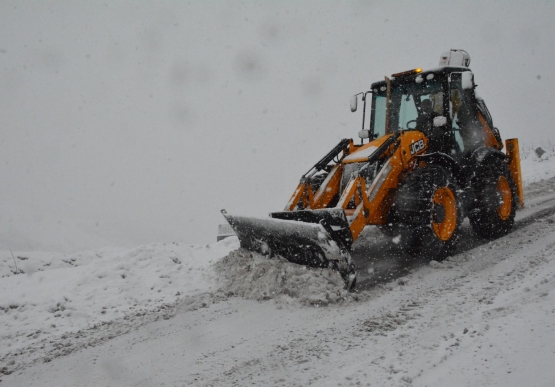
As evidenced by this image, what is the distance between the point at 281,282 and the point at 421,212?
1827 millimetres

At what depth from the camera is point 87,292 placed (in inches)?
196

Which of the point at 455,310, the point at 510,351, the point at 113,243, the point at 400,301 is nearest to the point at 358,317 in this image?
the point at 400,301

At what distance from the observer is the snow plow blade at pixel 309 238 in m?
4.32

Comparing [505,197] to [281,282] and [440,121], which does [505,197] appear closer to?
[440,121]

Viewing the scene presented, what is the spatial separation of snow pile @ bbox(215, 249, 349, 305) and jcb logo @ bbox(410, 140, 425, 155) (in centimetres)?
219

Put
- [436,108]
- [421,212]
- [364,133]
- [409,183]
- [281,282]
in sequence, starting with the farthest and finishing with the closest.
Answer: [364,133], [436,108], [409,183], [421,212], [281,282]

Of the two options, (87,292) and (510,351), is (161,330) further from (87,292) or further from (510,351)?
(510,351)

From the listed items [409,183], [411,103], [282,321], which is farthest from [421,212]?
[282,321]

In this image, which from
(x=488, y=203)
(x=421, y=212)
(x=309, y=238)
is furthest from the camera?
(x=488, y=203)

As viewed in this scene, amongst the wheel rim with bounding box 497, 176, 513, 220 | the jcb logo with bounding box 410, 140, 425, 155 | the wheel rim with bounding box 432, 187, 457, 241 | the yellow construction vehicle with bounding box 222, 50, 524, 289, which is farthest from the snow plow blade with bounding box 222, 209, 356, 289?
the wheel rim with bounding box 497, 176, 513, 220

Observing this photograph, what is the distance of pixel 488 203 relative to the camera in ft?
20.5

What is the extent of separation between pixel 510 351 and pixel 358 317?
136 cm

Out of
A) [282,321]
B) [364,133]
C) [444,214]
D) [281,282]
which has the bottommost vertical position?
[282,321]

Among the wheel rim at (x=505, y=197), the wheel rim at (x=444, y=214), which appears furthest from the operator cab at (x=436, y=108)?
the wheel rim at (x=444, y=214)
